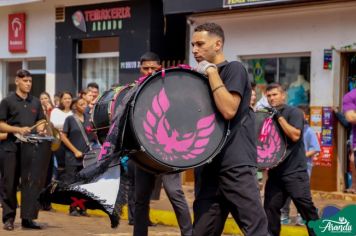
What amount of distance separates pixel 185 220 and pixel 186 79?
2915 millimetres

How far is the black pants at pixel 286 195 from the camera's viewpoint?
24.7ft

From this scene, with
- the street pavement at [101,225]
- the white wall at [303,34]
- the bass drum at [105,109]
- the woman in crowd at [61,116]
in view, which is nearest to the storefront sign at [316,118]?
the white wall at [303,34]

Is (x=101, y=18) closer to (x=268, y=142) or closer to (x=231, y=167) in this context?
(x=268, y=142)

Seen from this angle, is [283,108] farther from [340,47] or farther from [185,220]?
[340,47]

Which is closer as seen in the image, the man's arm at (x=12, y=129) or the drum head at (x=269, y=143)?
the drum head at (x=269, y=143)

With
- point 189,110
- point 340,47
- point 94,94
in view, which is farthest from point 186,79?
point 340,47

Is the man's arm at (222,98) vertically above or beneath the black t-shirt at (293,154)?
above

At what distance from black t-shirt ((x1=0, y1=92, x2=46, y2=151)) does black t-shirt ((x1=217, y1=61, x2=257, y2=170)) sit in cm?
459

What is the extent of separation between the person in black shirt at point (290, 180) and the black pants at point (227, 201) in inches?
104

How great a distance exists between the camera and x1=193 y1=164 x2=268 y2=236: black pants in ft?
16.1

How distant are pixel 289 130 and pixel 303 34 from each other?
5849 mm

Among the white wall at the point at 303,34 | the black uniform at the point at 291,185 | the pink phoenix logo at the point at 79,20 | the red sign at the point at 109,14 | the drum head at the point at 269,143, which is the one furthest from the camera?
the pink phoenix logo at the point at 79,20

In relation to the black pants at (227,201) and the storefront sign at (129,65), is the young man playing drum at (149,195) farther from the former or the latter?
the storefront sign at (129,65)

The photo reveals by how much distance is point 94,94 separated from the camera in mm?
10500
